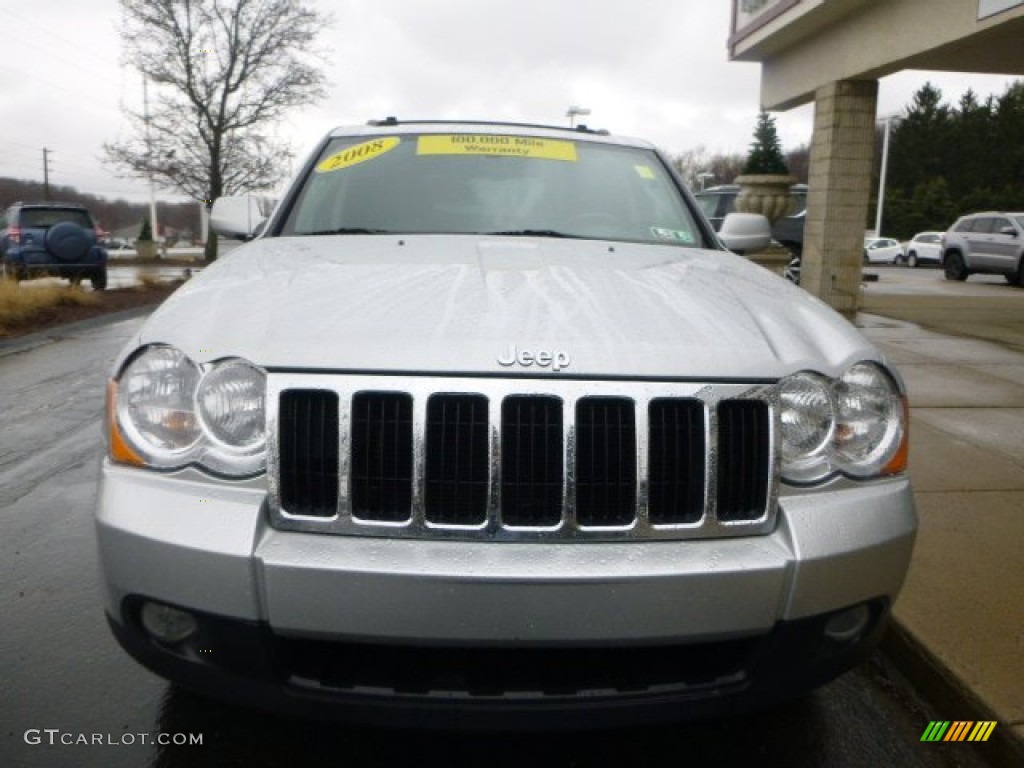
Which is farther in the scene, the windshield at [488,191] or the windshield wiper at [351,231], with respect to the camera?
the windshield at [488,191]

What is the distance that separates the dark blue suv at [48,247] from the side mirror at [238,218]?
548 inches

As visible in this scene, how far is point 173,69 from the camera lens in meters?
22.8

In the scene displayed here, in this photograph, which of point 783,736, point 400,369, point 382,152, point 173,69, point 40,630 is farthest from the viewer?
point 173,69

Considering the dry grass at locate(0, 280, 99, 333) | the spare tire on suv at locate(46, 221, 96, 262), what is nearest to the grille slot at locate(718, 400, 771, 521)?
the dry grass at locate(0, 280, 99, 333)

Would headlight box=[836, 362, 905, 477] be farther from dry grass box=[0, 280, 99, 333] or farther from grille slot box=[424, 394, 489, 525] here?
Answer: dry grass box=[0, 280, 99, 333]

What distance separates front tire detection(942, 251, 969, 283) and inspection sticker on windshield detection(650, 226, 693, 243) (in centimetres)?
2259

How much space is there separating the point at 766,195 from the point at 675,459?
48.9 ft

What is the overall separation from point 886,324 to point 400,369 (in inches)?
433

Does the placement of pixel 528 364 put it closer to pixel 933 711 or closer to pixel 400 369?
pixel 400 369

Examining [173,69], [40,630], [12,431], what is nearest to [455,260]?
[40,630]

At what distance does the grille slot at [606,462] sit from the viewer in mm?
1858

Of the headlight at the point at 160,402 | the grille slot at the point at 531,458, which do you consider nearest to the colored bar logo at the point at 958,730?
the grille slot at the point at 531,458

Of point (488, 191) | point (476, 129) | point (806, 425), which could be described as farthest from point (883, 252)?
point (806, 425)

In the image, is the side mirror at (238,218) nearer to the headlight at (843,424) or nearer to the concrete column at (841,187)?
the headlight at (843,424)
